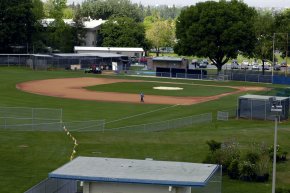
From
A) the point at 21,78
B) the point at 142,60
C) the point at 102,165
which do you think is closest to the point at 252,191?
the point at 102,165

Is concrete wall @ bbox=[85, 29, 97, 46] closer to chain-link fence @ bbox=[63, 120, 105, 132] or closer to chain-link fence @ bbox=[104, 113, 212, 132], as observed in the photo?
chain-link fence @ bbox=[104, 113, 212, 132]

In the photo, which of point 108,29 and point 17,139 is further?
point 108,29

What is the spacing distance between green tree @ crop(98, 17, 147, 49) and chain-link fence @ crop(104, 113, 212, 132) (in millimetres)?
115322

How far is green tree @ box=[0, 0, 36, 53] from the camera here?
14400 cm

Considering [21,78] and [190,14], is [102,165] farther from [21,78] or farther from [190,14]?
[190,14]

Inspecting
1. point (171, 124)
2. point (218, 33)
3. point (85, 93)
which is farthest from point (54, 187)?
point (218, 33)

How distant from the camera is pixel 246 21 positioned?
419 ft

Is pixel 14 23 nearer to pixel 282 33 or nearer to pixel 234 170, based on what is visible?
pixel 282 33

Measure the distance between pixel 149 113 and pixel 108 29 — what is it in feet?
366

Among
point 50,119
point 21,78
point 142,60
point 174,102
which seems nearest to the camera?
point 50,119

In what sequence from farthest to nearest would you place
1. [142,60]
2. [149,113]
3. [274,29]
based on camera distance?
[142,60] → [274,29] → [149,113]

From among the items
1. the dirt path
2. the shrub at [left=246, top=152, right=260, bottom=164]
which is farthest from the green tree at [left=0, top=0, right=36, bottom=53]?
the shrub at [left=246, top=152, right=260, bottom=164]

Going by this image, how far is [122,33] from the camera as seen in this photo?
181 m

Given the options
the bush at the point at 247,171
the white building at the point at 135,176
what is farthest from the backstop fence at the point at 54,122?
the white building at the point at 135,176
